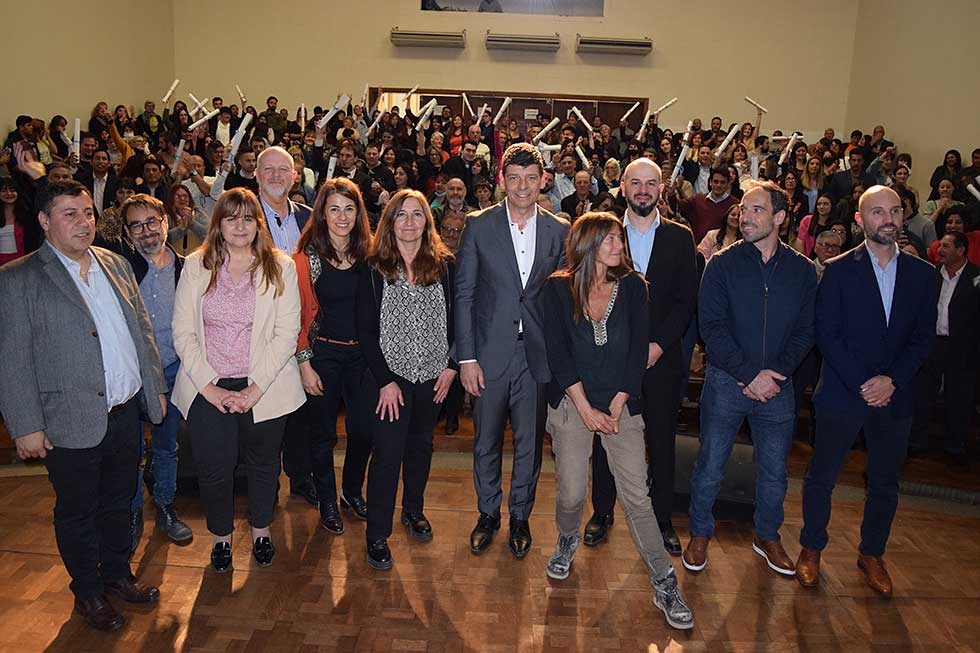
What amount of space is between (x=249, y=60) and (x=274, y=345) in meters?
12.8

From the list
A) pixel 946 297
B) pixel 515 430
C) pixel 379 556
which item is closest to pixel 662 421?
pixel 515 430

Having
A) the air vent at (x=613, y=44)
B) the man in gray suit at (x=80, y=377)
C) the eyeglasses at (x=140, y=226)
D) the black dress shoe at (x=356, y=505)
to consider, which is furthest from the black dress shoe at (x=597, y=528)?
the air vent at (x=613, y=44)

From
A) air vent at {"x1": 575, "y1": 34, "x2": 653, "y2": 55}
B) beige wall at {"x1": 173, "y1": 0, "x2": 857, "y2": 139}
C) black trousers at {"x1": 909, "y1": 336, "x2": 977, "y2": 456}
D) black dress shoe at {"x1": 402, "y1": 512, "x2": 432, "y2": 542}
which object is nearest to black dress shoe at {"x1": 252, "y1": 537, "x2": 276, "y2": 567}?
black dress shoe at {"x1": 402, "y1": 512, "x2": 432, "y2": 542}

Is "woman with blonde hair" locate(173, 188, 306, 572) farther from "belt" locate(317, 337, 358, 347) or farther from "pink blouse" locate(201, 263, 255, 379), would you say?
"belt" locate(317, 337, 358, 347)

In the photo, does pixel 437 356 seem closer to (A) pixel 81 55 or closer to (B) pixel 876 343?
(B) pixel 876 343

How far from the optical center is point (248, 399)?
286 centimetres

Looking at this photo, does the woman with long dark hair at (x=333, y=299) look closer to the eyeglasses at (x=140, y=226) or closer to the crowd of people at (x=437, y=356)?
the crowd of people at (x=437, y=356)

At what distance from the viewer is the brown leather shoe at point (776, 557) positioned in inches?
124

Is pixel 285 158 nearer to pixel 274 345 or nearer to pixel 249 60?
pixel 274 345

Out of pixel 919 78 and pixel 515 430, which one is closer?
pixel 515 430

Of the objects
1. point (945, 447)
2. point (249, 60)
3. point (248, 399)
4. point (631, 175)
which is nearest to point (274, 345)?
point (248, 399)

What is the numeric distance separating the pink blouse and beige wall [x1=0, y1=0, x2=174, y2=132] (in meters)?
8.54

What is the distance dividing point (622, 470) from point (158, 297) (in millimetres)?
2078

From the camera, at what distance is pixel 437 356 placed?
3.07 meters
